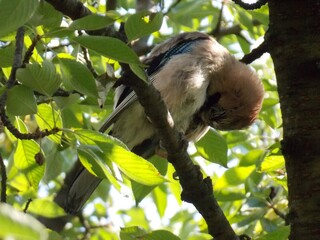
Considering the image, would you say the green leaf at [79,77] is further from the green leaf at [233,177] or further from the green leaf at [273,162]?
the green leaf at [233,177]

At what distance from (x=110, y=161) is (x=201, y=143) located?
1.45 metres

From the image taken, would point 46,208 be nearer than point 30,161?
No

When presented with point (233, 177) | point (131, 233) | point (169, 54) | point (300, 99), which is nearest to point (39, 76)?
point (131, 233)

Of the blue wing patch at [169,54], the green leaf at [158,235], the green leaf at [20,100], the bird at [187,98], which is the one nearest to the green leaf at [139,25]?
the green leaf at [20,100]

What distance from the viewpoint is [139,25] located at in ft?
6.91

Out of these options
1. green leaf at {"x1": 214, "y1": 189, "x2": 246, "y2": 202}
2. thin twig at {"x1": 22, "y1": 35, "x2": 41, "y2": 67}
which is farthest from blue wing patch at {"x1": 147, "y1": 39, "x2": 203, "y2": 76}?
thin twig at {"x1": 22, "y1": 35, "x2": 41, "y2": 67}

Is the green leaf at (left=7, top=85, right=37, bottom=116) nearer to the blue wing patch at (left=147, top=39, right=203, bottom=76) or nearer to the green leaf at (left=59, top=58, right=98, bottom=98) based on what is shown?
the green leaf at (left=59, top=58, right=98, bottom=98)

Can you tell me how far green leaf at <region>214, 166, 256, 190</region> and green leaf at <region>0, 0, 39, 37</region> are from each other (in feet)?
6.75

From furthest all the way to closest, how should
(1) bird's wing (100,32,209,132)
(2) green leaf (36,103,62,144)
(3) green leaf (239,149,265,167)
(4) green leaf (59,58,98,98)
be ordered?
(1) bird's wing (100,32,209,132), (3) green leaf (239,149,265,167), (2) green leaf (36,103,62,144), (4) green leaf (59,58,98,98)

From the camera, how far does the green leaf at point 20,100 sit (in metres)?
1.92

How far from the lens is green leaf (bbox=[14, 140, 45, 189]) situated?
2.37 m

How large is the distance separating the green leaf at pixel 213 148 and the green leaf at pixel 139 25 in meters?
1.18

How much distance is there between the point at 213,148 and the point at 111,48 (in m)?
1.48

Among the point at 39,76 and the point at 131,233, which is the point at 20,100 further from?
the point at 131,233
